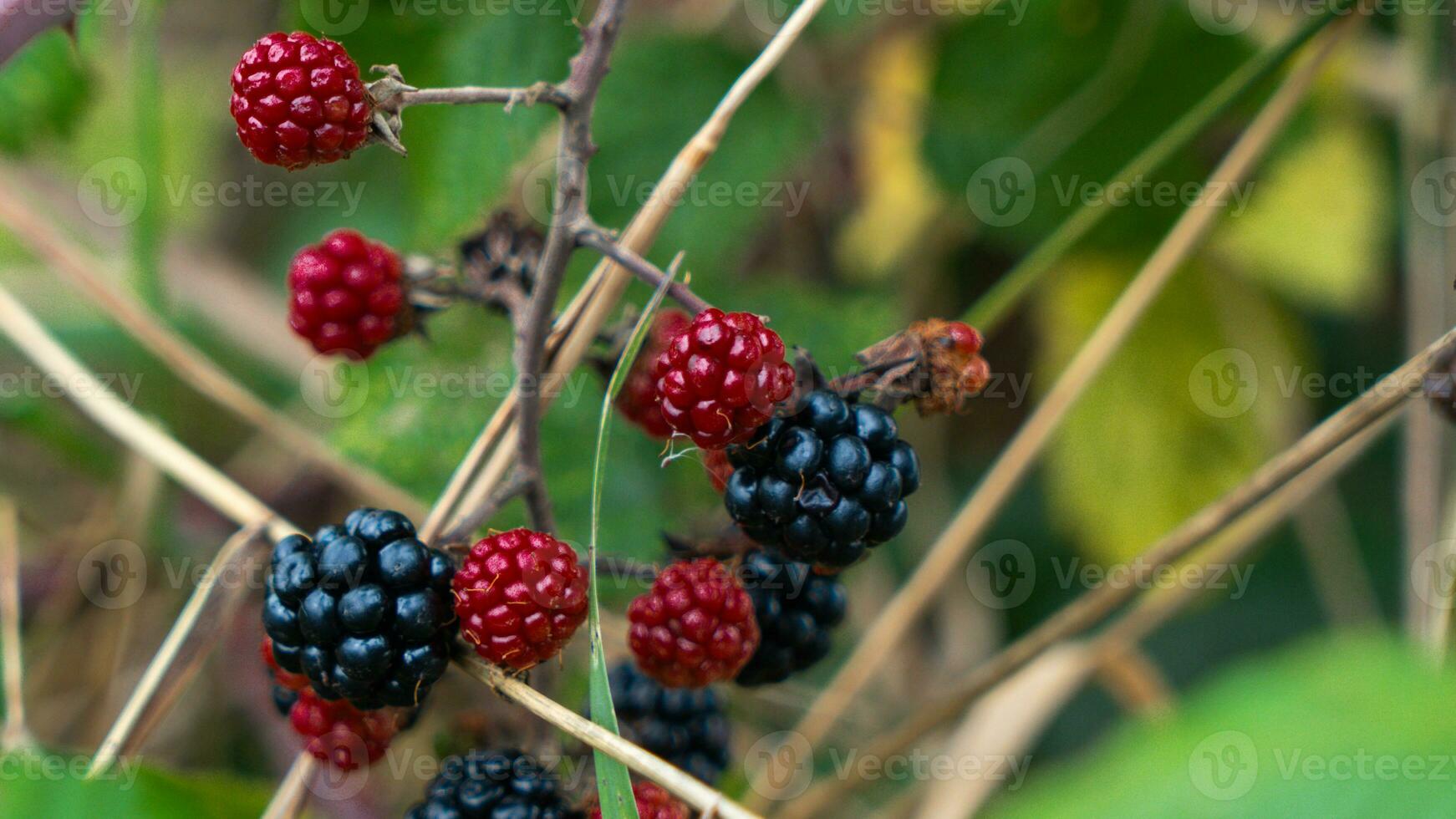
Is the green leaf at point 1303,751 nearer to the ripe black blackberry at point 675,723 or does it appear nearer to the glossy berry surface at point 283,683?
the ripe black blackberry at point 675,723

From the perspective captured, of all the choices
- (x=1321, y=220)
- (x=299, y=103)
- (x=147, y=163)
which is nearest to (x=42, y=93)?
(x=147, y=163)

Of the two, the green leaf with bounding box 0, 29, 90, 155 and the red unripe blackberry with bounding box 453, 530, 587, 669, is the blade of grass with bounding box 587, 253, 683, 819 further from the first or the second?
the green leaf with bounding box 0, 29, 90, 155

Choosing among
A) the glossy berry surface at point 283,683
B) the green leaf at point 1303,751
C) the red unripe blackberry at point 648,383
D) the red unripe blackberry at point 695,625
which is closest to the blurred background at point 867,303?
the glossy berry surface at point 283,683

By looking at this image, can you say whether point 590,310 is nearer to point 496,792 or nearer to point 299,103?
point 299,103

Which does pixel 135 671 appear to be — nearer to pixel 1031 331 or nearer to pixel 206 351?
pixel 206 351

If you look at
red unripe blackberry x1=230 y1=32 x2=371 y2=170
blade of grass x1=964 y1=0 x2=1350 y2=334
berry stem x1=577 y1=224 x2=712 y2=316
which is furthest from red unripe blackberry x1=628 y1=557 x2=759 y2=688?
blade of grass x1=964 y1=0 x2=1350 y2=334

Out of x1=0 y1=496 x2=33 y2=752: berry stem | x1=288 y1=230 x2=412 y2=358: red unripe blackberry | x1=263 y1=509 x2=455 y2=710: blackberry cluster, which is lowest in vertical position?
x1=0 y1=496 x2=33 y2=752: berry stem
